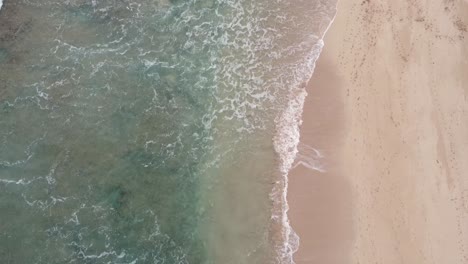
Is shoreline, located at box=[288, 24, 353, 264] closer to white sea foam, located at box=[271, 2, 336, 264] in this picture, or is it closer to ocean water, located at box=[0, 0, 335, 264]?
white sea foam, located at box=[271, 2, 336, 264]

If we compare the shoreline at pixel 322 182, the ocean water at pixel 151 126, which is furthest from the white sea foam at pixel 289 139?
the shoreline at pixel 322 182

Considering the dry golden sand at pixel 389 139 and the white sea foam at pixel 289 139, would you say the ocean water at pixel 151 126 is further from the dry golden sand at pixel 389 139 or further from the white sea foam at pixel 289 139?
the dry golden sand at pixel 389 139

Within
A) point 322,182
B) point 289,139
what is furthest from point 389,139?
point 289,139

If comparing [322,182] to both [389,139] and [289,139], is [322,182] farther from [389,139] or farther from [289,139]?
[389,139]

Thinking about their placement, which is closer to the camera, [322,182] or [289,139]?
[322,182]

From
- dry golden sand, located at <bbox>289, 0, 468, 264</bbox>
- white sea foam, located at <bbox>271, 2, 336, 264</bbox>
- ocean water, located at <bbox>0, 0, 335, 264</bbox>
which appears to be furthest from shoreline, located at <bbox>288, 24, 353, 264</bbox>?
ocean water, located at <bbox>0, 0, 335, 264</bbox>
